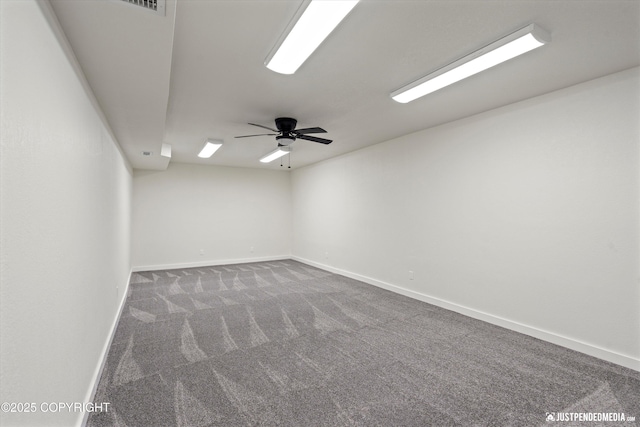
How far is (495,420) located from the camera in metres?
1.90

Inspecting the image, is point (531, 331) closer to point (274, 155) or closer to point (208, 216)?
point (274, 155)

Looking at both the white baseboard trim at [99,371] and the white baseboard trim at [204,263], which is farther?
the white baseboard trim at [204,263]

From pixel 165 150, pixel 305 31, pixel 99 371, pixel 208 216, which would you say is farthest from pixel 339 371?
pixel 208 216

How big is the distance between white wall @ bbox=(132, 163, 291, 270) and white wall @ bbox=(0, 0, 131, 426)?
503 cm

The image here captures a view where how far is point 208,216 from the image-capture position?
24.0 ft

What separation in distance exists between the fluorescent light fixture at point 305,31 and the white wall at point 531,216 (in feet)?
8.79

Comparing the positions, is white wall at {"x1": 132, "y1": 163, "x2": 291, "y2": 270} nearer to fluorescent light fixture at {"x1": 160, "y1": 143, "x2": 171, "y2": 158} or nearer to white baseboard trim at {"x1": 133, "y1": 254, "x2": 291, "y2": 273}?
white baseboard trim at {"x1": 133, "y1": 254, "x2": 291, "y2": 273}

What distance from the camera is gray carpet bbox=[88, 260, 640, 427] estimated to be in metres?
1.97

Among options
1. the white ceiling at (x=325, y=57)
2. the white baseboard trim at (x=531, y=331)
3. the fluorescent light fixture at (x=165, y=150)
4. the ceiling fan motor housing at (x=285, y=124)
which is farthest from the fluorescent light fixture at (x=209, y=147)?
the white baseboard trim at (x=531, y=331)

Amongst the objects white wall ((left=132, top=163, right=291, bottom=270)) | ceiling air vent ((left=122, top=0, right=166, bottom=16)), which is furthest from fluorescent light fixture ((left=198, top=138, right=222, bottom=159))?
ceiling air vent ((left=122, top=0, right=166, bottom=16))

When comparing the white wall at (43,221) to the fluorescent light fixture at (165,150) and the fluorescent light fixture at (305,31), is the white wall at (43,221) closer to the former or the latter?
the fluorescent light fixture at (305,31)

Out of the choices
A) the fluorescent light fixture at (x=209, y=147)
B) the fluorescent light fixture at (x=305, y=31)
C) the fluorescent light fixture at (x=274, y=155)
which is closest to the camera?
the fluorescent light fixture at (x=305, y=31)

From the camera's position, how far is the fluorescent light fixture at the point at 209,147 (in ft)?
15.6

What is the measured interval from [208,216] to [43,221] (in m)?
6.27
